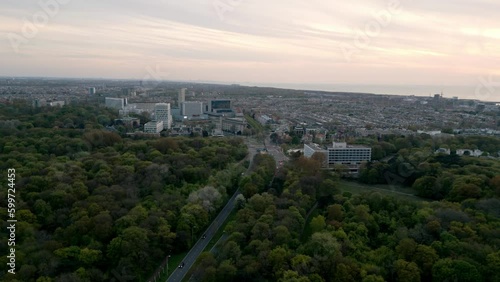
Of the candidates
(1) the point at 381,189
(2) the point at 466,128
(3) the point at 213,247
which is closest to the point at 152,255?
(3) the point at 213,247

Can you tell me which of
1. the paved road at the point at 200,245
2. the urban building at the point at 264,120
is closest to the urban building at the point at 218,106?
the urban building at the point at 264,120

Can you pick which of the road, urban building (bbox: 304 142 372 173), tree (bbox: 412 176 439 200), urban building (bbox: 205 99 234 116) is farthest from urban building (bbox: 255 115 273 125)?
tree (bbox: 412 176 439 200)

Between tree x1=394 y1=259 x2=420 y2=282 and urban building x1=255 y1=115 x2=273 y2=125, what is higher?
urban building x1=255 y1=115 x2=273 y2=125

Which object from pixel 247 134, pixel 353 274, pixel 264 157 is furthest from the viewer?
pixel 247 134

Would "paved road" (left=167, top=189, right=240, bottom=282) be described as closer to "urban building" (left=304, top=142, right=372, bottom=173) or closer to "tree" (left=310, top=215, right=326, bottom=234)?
"tree" (left=310, top=215, right=326, bottom=234)

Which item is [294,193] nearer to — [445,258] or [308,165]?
[308,165]

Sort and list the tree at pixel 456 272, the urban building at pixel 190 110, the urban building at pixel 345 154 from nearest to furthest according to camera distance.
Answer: the tree at pixel 456 272 → the urban building at pixel 345 154 → the urban building at pixel 190 110

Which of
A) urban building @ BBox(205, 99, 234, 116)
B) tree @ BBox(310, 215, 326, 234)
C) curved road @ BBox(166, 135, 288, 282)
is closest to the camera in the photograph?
curved road @ BBox(166, 135, 288, 282)

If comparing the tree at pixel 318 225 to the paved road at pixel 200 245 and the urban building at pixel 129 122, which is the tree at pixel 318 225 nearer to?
the paved road at pixel 200 245
